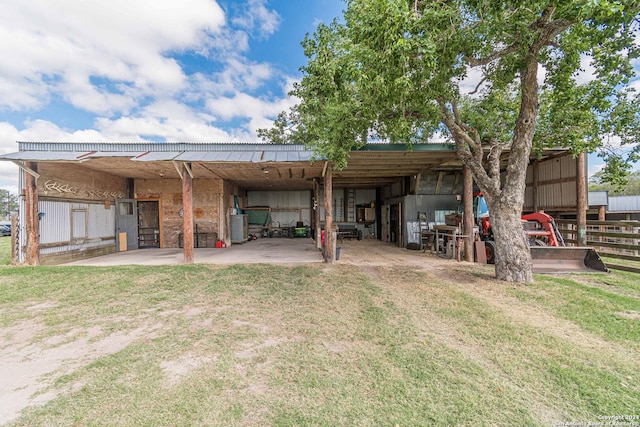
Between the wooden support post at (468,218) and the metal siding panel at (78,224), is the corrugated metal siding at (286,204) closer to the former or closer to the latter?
the metal siding panel at (78,224)

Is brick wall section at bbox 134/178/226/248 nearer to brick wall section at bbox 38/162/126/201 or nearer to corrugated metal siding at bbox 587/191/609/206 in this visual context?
brick wall section at bbox 38/162/126/201

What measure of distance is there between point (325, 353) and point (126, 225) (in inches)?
419

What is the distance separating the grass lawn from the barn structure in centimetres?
312

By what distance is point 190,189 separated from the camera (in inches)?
295

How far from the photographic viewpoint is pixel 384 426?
174cm

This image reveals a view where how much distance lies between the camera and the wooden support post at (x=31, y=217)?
6895 millimetres

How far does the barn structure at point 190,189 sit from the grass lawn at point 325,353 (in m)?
3.12

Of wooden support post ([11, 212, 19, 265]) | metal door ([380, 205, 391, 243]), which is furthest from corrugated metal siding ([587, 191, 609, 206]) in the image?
wooden support post ([11, 212, 19, 265])

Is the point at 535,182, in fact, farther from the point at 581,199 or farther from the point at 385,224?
the point at 385,224

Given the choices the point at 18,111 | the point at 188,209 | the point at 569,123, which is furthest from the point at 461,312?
the point at 18,111

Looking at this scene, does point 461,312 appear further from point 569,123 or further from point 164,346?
point 569,123

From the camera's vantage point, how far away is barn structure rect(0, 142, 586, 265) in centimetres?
707

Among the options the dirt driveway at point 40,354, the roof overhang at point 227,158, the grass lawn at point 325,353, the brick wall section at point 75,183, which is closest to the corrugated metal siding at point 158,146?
→ the roof overhang at point 227,158

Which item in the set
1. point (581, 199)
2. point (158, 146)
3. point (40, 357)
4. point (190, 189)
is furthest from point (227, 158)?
point (581, 199)
